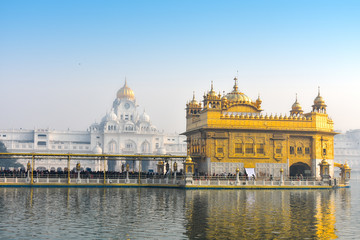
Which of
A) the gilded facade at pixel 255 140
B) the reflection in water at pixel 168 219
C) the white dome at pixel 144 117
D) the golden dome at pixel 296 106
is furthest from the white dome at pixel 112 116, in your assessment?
the reflection in water at pixel 168 219

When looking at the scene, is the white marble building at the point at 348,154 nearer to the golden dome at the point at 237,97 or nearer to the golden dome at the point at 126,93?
the golden dome at the point at 126,93

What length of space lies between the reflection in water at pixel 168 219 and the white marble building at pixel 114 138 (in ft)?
347

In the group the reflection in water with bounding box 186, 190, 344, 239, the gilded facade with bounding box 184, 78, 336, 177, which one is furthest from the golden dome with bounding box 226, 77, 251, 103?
the reflection in water with bounding box 186, 190, 344, 239

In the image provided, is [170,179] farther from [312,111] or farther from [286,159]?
[312,111]

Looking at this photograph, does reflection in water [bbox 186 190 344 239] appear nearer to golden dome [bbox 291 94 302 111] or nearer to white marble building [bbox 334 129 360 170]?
golden dome [bbox 291 94 302 111]

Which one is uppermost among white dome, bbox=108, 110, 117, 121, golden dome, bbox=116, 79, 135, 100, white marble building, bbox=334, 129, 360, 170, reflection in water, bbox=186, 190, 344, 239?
golden dome, bbox=116, 79, 135, 100

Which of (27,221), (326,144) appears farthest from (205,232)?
(326,144)

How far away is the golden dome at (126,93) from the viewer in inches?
6309

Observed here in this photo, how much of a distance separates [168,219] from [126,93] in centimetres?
13845

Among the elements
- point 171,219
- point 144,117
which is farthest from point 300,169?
point 144,117

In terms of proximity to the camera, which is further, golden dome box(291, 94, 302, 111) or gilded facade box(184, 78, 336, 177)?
golden dome box(291, 94, 302, 111)

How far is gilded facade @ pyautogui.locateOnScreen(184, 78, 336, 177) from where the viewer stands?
2046 inches

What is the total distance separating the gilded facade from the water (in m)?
19.2

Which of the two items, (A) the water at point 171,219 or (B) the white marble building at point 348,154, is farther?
(B) the white marble building at point 348,154
